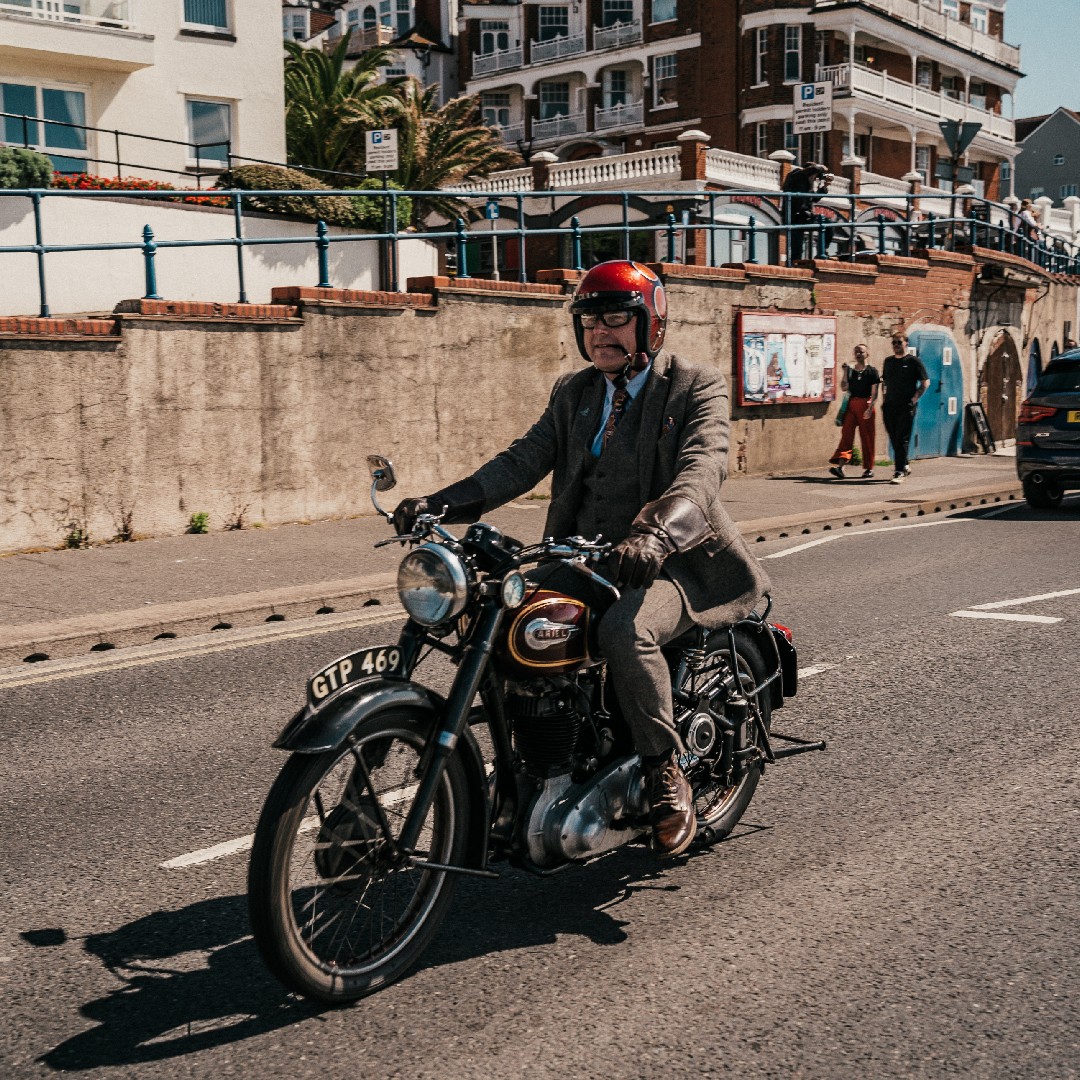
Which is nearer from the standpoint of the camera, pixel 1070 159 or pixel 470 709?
pixel 470 709

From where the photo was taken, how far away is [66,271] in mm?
19312

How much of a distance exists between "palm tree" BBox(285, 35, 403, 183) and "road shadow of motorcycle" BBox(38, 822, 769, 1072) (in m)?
32.0

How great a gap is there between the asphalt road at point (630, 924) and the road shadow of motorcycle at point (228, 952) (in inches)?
0.4

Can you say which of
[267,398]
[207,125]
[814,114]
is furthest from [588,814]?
[207,125]

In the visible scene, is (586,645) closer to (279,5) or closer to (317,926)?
(317,926)

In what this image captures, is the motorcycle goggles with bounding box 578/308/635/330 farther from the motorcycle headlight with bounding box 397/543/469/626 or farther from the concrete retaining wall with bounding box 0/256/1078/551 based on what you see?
the concrete retaining wall with bounding box 0/256/1078/551

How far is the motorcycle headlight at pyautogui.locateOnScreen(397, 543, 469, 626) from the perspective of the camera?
A: 3482 millimetres

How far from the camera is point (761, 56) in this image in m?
51.4

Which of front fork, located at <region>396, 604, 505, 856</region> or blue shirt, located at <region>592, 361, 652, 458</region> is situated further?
blue shirt, located at <region>592, 361, 652, 458</region>

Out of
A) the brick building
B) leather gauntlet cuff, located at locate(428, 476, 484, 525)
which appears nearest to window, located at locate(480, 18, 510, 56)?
the brick building

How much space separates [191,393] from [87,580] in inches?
120

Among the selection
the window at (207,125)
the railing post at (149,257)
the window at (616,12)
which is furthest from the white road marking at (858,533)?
the window at (616,12)

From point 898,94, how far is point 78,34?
35.7 meters

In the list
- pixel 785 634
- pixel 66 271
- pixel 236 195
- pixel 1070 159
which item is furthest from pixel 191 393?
pixel 1070 159
